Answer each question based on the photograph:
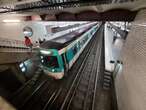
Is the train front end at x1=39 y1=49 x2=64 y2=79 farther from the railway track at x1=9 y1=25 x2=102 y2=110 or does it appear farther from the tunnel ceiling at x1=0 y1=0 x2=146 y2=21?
the tunnel ceiling at x1=0 y1=0 x2=146 y2=21

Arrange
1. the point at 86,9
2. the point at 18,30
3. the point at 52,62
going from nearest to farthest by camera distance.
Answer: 1. the point at 86,9
2. the point at 52,62
3. the point at 18,30

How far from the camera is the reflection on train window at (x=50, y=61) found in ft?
21.4

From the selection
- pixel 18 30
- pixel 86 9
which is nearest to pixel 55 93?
pixel 86 9

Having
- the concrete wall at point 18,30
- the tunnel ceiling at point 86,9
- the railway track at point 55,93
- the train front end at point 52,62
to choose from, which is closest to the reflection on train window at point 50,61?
the train front end at point 52,62

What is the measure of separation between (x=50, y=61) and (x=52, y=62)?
A: 143 millimetres

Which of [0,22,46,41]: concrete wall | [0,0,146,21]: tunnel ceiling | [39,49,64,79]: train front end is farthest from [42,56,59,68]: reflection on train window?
[0,22,46,41]: concrete wall

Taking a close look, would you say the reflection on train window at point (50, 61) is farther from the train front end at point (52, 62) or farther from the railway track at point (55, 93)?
the railway track at point (55, 93)

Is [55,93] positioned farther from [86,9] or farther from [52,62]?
[86,9]

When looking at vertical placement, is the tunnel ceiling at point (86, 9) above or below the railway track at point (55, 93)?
above

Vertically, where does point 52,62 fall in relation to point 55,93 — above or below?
above

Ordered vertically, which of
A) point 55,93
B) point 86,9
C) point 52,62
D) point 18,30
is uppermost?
point 86,9

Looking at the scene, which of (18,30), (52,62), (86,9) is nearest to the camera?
(86,9)

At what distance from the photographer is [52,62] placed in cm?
665

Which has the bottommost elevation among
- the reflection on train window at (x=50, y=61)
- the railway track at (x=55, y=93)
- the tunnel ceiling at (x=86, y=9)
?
the railway track at (x=55, y=93)
